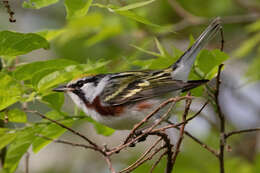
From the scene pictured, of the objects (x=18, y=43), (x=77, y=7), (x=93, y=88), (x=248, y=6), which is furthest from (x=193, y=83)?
(x=248, y=6)

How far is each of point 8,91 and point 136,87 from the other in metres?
1.30

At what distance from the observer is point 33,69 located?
309cm

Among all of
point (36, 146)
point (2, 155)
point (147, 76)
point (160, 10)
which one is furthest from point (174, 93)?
point (160, 10)

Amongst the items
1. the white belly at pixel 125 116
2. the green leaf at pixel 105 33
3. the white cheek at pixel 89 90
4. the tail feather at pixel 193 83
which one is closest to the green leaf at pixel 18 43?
the white belly at pixel 125 116

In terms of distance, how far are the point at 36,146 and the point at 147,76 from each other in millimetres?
1179

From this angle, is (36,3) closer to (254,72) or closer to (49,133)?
(49,133)

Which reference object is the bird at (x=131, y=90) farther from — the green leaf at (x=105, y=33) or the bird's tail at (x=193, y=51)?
the green leaf at (x=105, y=33)

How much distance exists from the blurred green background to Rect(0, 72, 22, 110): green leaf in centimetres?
50

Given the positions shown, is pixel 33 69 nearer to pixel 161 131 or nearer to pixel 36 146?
pixel 36 146

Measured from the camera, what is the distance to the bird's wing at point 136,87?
3.77 meters

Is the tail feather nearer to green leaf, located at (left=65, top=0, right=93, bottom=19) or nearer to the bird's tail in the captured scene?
the bird's tail

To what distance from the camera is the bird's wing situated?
12.4 feet

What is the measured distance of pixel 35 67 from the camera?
3098 millimetres

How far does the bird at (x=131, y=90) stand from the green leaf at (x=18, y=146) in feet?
1.26
